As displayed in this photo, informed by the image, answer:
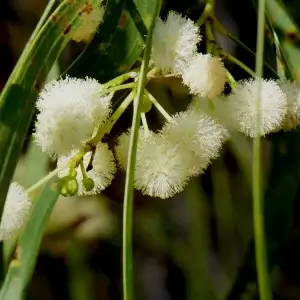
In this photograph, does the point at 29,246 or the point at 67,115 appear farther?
the point at 29,246

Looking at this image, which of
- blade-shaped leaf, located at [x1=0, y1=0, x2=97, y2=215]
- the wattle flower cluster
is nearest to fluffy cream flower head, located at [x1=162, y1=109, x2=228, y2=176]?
the wattle flower cluster

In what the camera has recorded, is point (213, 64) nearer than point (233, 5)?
Yes

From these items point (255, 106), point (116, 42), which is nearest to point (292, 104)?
point (255, 106)

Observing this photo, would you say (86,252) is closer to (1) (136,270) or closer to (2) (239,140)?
(1) (136,270)

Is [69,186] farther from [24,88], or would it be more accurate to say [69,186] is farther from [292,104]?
[292,104]

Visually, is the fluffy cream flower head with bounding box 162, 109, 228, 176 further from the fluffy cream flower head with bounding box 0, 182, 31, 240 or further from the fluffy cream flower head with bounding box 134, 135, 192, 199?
the fluffy cream flower head with bounding box 0, 182, 31, 240

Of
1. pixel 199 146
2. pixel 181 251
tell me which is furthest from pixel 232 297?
pixel 199 146

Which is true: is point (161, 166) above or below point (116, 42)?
below
